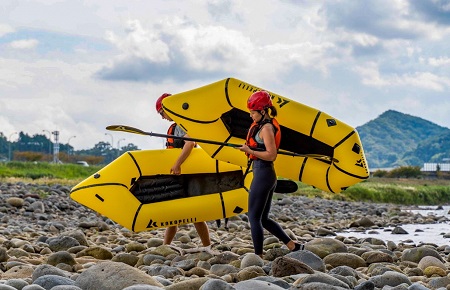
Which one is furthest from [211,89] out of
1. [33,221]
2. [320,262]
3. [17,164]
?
[17,164]

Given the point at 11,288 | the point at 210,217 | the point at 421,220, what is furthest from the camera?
the point at 421,220

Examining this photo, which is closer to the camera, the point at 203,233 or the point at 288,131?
the point at 203,233

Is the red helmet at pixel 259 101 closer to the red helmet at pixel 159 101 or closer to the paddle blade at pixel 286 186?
the paddle blade at pixel 286 186

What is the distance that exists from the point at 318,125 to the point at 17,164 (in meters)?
39.9

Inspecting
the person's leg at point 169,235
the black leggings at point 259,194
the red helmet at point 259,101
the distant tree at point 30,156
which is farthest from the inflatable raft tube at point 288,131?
the distant tree at point 30,156

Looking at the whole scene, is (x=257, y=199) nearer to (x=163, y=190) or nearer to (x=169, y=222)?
(x=169, y=222)

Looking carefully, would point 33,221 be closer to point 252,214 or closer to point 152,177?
point 152,177

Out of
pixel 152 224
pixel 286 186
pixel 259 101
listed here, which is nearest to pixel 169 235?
pixel 152 224

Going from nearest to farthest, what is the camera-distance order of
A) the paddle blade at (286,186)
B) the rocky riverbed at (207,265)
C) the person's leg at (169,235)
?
the rocky riverbed at (207,265), the paddle blade at (286,186), the person's leg at (169,235)

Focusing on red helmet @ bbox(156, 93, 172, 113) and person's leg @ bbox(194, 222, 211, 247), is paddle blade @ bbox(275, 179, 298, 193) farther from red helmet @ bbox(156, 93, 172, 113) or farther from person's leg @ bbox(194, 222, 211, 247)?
red helmet @ bbox(156, 93, 172, 113)

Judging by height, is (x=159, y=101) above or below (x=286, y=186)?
above

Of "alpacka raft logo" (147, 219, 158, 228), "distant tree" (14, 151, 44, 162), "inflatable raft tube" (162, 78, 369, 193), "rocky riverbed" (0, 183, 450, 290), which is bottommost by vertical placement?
"rocky riverbed" (0, 183, 450, 290)

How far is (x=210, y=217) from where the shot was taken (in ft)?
32.9

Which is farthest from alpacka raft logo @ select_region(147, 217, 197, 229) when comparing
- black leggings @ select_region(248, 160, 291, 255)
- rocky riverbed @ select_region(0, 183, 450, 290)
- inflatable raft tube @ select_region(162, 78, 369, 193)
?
black leggings @ select_region(248, 160, 291, 255)
